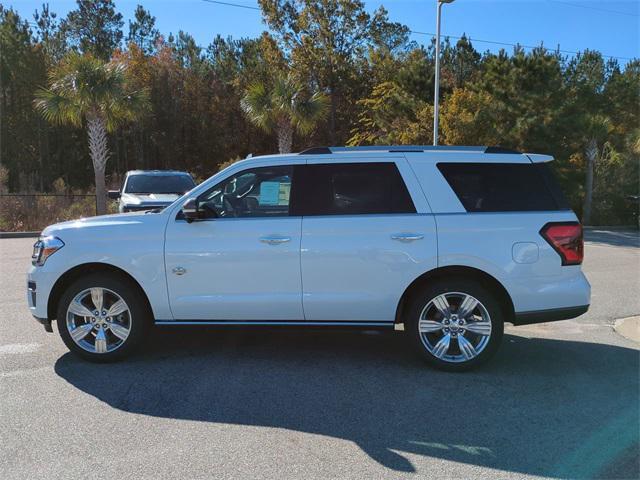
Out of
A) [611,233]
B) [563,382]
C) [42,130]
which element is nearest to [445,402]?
[563,382]

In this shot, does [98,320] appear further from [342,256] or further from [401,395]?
[401,395]

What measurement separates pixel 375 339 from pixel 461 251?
1.70 meters

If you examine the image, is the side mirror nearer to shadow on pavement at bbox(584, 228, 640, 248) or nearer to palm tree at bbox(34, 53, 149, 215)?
shadow on pavement at bbox(584, 228, 640, 248)

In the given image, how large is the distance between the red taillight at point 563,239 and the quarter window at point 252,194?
2.30m

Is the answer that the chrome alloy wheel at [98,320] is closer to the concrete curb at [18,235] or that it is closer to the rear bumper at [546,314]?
the rear bumper at [546,314]

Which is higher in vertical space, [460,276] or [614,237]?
[460,276]

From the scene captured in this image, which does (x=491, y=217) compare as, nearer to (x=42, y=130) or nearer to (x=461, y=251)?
(x=461, y=251)

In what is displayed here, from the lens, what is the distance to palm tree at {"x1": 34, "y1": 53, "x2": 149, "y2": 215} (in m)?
18.2

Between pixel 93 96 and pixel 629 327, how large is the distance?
17304mm

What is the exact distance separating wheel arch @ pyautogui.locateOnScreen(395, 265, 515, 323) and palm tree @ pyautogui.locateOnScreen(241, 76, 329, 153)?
16575 mm

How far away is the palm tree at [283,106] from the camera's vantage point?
67.8 feet

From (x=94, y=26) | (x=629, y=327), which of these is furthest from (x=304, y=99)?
(x=94, y=26)

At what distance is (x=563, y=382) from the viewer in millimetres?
4816

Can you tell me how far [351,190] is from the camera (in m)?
5.02
